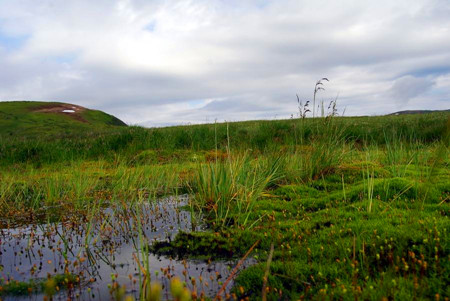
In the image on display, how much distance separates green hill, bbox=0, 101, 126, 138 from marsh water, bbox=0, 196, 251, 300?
42.7 m

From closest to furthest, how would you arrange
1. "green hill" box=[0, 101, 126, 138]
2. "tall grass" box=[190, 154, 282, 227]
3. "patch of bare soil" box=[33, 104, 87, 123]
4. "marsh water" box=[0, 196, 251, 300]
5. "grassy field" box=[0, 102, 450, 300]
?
"grassy field" box=[0, 102, 450, 300] < "marsh water" box=[0, 196, 251, 300] < "tall grass" box=[190, 154, 282, 227] < "green hill" box=[0, 101, 126, 138] < "patch of bare soil" box=[33, 104, 87, 123]

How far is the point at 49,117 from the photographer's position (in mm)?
56625

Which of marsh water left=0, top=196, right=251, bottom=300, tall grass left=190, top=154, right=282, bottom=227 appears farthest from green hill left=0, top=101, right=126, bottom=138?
marsh water left=0, top=196, right=251, bottom=300

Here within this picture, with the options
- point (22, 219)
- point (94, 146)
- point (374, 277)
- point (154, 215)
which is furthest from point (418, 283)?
point (94, 146)

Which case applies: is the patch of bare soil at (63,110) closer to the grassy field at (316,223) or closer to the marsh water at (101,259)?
the grassy field at (316,223)

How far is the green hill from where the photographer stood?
47.7m

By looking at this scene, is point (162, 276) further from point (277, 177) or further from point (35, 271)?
point (277, 177)

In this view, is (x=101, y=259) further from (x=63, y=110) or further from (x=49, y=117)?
(x=63, y=110)

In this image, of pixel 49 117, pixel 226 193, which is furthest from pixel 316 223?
pixel 49 117

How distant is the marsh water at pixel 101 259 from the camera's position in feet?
11.2

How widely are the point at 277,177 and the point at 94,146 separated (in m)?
11.1

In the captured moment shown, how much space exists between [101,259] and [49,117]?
59452 mm

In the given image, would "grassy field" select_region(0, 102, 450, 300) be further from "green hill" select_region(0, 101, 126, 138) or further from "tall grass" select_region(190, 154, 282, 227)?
"green hill" select_region(0, 101, 126, 138)

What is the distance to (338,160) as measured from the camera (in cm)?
812
